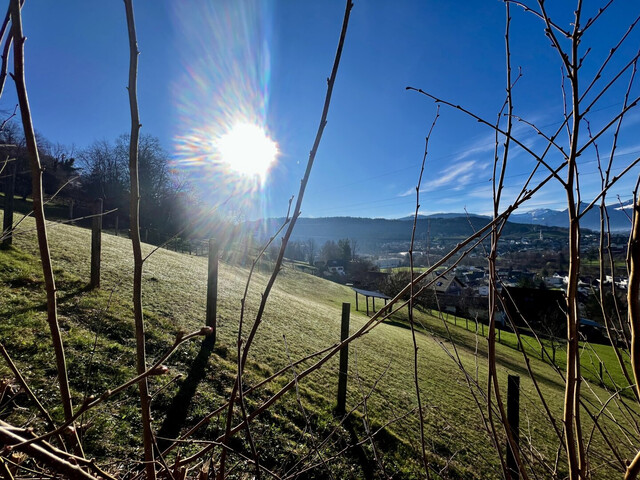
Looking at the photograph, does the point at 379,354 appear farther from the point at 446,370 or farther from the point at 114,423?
the point at 114,423

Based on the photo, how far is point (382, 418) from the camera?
4539 mm

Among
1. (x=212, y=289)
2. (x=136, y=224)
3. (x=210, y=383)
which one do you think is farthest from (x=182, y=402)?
(x=136, y=224)

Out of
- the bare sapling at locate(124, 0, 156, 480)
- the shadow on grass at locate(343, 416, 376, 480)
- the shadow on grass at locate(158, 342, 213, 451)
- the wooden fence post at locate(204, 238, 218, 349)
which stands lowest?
the shadow on grass at locate(343, 416, 376, 480)

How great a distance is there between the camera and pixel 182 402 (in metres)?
3.43

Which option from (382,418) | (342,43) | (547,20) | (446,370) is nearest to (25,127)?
(342,43)

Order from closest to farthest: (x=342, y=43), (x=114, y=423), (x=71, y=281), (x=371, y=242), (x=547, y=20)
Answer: (x=342, y=43)
(x=547, y=20)
(x=114, y=423)
(x=71, y=281)
(x=371, y=242)

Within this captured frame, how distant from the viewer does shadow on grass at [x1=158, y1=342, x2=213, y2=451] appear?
3014mm

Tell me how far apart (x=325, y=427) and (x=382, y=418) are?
1.19 meters

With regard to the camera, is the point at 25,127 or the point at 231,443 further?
the point at 231,443

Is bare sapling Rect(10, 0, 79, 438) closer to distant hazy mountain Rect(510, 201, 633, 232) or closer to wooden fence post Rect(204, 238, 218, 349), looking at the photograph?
distant hazy mountain Rect(510, 201, 633, 232)

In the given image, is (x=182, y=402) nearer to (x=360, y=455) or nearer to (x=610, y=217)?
(x=360, y=455)

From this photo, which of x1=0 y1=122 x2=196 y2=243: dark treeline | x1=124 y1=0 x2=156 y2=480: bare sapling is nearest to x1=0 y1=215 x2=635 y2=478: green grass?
x1=124 y1=0 x2=156 y2=480: bare sapling

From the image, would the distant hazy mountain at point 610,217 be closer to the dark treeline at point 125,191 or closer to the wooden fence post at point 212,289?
the wooden fence post at point 212,289

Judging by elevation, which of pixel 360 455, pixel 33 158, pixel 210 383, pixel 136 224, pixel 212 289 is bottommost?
pixel 360 455
